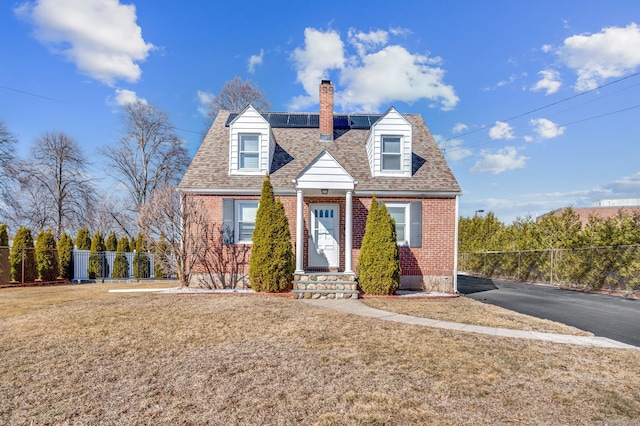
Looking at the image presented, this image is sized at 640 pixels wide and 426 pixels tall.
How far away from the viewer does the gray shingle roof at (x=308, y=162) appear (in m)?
12.3

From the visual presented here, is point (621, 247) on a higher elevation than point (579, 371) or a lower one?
higher

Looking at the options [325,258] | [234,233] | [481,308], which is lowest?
[481,308]

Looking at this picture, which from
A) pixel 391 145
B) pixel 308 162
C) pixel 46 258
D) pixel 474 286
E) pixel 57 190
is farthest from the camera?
pixel 57 190

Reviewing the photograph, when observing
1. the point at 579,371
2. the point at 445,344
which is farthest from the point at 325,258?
the point at 579,371

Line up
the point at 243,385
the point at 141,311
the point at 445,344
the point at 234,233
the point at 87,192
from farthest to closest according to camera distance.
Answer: the point at 87,192 → the point at 234,233 → the point at 141,311 → the point at 445,344 → the point at 243,385

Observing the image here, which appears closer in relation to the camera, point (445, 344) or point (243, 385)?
point (243, 385)

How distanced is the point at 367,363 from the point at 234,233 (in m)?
8.45

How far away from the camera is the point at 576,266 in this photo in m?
14.5

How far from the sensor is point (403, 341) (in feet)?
18.7

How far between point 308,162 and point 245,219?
330 cm

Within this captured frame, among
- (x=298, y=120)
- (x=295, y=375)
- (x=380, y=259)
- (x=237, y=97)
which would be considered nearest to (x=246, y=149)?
(x=298, y=120)

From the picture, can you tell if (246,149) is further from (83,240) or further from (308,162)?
(83,240)

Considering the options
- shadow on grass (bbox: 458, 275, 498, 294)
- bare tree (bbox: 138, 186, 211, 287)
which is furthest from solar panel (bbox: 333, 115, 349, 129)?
shadow on grass (bbox: 458, 275, 498, 294)

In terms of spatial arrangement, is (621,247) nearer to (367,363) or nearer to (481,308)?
(481,308)
